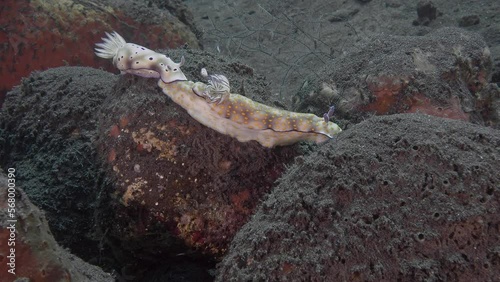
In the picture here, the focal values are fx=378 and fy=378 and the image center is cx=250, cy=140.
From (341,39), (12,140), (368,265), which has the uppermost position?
(368,265)

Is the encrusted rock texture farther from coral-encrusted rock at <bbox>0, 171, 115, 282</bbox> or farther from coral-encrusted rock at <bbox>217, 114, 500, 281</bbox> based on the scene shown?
coral-encrusted rock at <bbox>0, 171, 115, 282</bbox>

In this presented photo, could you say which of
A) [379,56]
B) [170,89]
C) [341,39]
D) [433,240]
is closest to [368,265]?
[433,240]

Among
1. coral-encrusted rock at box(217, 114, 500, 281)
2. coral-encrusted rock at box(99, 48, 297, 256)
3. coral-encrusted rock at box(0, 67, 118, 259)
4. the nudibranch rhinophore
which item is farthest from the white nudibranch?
coral-encrusted rock at box(217, 114, 500, 281)

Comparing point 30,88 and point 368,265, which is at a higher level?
point 368,265

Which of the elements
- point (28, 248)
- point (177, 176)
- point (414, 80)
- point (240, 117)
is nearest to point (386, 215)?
point (240, 117)

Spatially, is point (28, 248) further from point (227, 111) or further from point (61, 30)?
point (61, 30)

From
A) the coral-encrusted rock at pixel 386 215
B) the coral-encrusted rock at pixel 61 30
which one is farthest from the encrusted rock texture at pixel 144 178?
the coral-encrusted rock at pixel 61 30

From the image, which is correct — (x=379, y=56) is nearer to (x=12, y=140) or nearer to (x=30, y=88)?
(x=30, y=88)
